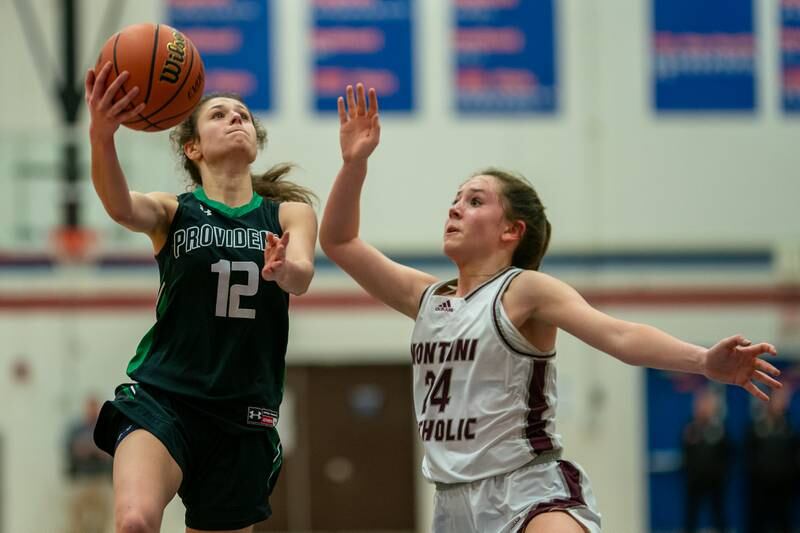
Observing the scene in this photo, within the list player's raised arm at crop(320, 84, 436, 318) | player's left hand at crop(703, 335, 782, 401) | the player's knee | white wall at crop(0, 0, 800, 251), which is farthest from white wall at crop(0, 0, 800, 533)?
player's left hand at crop(703, 335, 782, 401)

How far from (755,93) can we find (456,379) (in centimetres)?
1103

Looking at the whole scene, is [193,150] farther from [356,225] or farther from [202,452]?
[202,452]

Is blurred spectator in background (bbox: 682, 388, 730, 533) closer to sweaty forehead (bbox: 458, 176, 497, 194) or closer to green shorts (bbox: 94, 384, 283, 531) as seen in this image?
sweaty forehead (bbox: 458, 176, 497, 194)

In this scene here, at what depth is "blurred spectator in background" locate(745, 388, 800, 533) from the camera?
1391cm

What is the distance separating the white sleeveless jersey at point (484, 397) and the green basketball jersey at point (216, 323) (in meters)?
0.64

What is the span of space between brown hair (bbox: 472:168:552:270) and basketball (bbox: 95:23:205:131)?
122 centimetres

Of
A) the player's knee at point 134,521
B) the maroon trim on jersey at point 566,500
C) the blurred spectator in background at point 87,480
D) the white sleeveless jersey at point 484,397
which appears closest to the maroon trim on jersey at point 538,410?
the white sleeveless jersey at point 484,397

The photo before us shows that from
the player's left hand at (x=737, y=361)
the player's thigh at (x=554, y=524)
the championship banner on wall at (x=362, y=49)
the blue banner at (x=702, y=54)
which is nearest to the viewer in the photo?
the player's left hand at (x=737, y=361)

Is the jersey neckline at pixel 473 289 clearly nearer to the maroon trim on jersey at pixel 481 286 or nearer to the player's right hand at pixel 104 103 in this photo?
the maroon trim on jersey at pixel 481 286

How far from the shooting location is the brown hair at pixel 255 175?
491 centimetres

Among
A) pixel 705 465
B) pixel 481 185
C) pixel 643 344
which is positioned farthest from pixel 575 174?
pixel 643 344

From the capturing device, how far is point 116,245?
13992 mm

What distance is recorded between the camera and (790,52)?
14.3m

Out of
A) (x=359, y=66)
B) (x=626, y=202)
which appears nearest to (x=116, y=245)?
(x=359, y=66)
